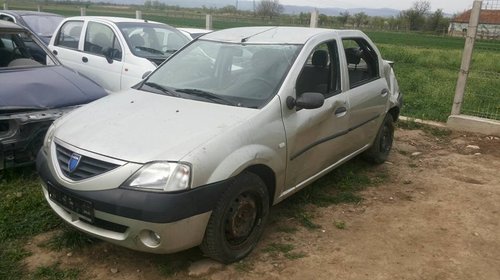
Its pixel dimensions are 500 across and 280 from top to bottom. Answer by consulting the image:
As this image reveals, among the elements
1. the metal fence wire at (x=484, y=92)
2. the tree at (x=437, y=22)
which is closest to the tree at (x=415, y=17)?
the tree at (x=437, y=22)

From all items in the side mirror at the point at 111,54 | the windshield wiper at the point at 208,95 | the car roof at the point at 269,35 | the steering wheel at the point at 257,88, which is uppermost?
the car roof at the point at 269,35

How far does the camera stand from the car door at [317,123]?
12.6ft

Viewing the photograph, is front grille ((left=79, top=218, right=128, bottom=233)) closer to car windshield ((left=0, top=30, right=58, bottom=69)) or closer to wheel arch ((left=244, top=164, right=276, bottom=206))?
wheel arch ((left=244, top=164, right=276, bottom=206))

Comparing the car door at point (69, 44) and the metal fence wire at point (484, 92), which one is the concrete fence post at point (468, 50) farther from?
the car door at point (69, 44)

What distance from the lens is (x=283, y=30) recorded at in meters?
4.68

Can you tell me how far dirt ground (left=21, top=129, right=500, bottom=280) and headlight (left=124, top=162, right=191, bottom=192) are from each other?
741mm

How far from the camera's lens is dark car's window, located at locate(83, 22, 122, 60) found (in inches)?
292

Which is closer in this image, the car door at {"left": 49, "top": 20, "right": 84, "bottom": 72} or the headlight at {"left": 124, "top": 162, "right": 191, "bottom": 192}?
the headlight at {"left": 124, "top": 162, "right": 191, "bottom": 192}

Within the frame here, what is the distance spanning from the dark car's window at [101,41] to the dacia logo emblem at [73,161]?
4.44m

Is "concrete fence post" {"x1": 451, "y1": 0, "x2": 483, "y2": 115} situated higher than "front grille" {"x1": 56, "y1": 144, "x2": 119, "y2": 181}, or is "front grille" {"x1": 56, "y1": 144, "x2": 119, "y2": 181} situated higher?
"concrete fence post" {"x1": 451, "y1": 0, "x2": 483, "y2": 115}

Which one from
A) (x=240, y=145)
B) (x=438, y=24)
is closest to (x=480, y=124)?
(x=240, y=145)

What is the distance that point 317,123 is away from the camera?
13.4 ft

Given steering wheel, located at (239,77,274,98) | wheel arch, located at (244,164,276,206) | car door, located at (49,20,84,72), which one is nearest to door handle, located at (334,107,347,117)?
steering wheel, located at (239,77,274,98)

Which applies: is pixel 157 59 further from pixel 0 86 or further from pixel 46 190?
pixel 46 190
